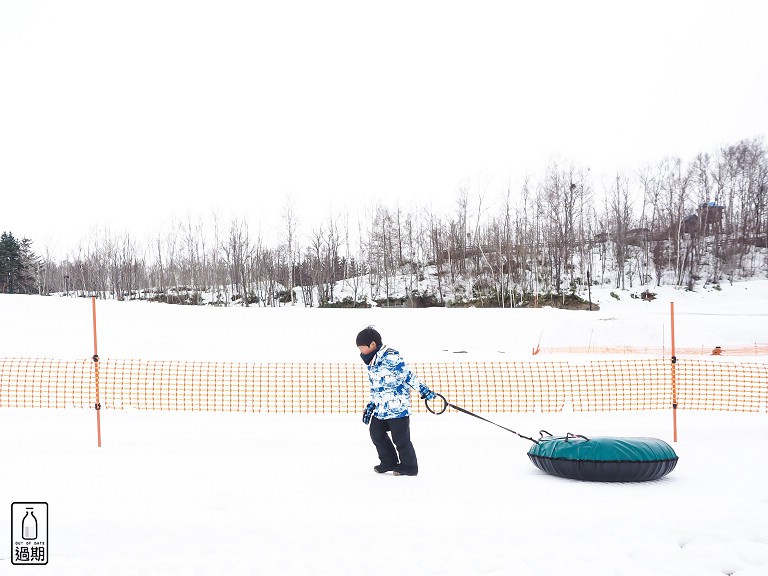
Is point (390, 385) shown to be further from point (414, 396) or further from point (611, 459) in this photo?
point (414, 396)

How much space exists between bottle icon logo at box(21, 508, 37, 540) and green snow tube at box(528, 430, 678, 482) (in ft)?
14.2

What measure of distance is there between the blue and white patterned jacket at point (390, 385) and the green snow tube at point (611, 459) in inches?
57.6

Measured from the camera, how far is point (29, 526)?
13.5 ft

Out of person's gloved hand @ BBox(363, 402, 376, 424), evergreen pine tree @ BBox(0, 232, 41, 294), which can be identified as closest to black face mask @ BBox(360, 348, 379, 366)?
person's gloved hand @ BBox(363, 402, 376, 424)

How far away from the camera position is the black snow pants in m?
5.59

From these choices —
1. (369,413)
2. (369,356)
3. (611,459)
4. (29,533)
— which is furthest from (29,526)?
(611,459)

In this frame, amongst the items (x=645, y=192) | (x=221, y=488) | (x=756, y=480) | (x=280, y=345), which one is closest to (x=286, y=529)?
(x=221, y=488)

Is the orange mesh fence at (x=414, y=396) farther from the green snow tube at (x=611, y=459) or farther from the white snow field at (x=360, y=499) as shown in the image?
the green snow tube at (x=611, y=459)

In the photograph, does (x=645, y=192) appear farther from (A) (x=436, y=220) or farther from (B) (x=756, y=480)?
(B) (x=756, y=480)

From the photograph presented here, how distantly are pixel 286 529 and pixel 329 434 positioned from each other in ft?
12.3

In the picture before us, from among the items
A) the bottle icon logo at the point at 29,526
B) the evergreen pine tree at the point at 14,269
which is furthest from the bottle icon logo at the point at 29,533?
the evergreen pine tree at the point at 14,269

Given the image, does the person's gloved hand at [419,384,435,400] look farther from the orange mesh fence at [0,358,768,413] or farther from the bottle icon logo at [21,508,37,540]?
the orange mesh fence at [0,358,768,413]

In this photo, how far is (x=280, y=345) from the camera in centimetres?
2214

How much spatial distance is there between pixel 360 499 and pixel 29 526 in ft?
8.19
